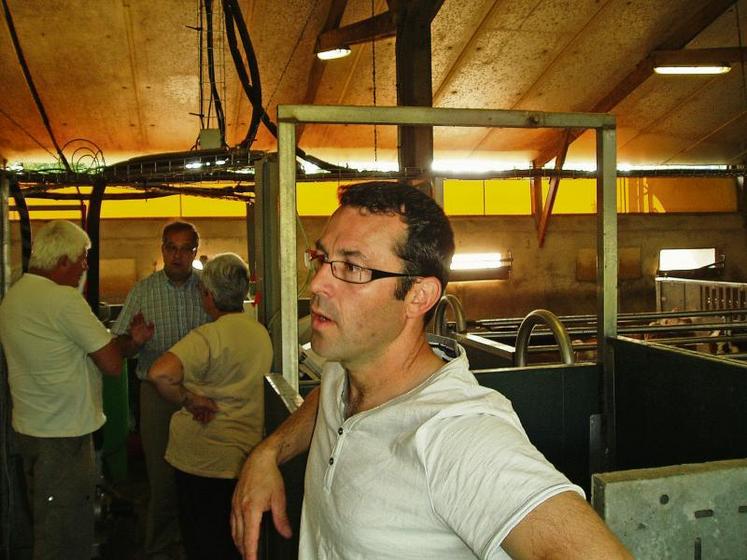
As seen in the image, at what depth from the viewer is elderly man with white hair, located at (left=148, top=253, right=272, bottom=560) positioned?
97.7 inches

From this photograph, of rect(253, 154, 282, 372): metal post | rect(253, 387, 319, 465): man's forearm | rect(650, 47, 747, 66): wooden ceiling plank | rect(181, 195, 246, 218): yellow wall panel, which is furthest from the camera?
rect(181, 195, 246, 218): yellow wall panel

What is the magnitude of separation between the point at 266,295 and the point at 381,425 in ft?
4.21

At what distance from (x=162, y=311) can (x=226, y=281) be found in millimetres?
1026

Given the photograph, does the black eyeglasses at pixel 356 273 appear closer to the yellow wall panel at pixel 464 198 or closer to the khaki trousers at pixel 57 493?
the khaki trousers at pixel 57 493

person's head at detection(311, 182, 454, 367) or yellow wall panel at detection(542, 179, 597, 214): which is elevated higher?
yellow wall panel at detection(542, 179, 597, 214)

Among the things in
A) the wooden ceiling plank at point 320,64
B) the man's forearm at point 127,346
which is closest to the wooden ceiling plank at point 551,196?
the wooden ceiling plank at point 320,64

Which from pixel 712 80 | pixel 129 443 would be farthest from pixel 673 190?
pixel 129 443

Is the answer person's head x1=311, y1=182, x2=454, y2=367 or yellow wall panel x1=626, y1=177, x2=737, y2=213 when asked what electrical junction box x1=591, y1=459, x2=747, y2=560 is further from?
yellow wall panel x1=626, y1=177, x2=737, y2=213

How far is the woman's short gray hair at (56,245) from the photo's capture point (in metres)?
2.69

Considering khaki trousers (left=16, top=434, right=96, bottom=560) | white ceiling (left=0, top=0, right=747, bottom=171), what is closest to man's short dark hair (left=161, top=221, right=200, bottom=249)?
khaki trousers (left=16, top=434, right=96, bottom=560)

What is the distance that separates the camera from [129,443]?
15.5 ft

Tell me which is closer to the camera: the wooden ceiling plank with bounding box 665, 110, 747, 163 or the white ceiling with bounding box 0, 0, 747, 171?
the white ceiling with bounding box 0, 0, 747, 171

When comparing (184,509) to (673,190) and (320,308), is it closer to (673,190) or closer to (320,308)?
(320,308)

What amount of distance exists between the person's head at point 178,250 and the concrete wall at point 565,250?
5.68m
